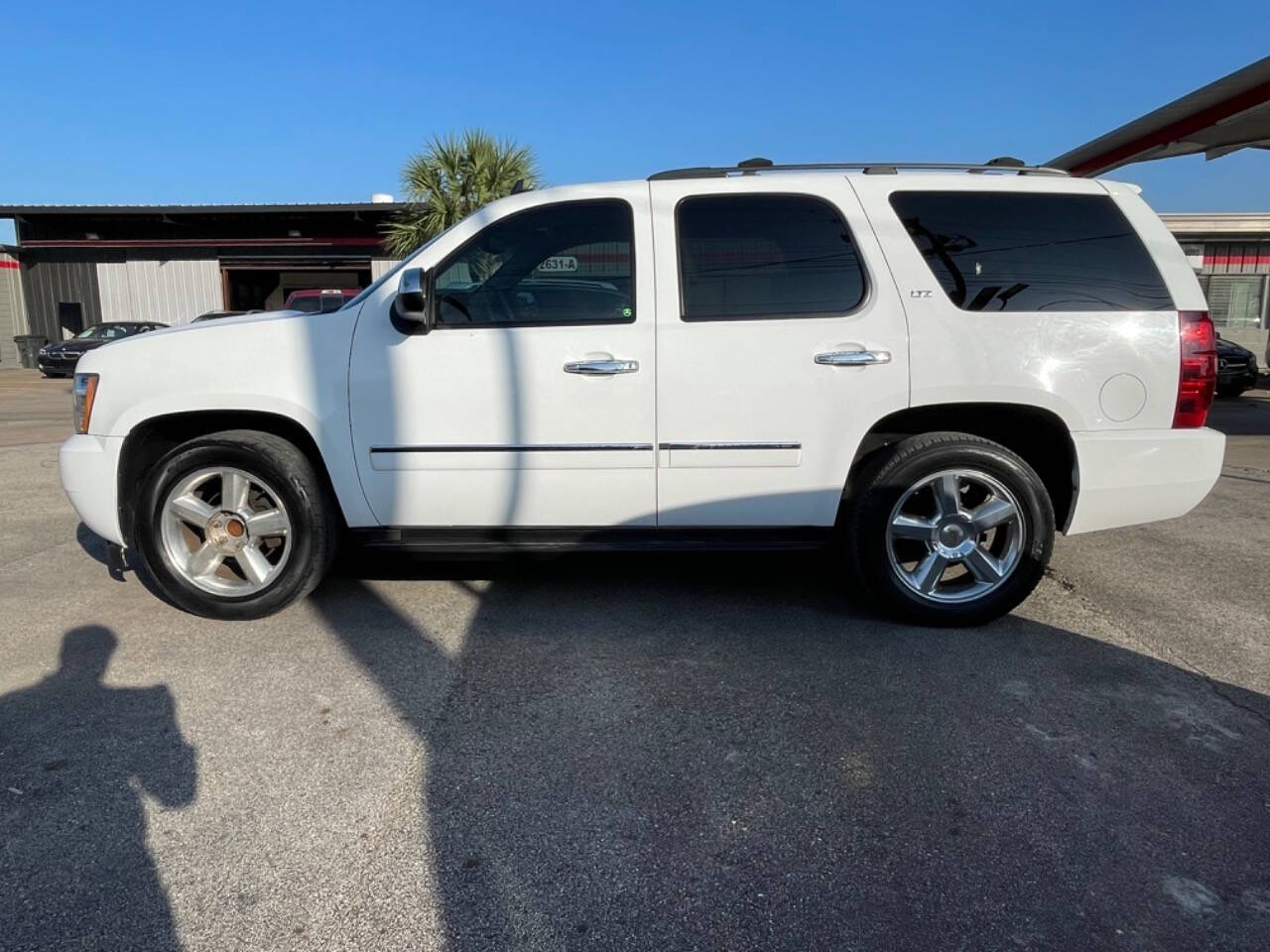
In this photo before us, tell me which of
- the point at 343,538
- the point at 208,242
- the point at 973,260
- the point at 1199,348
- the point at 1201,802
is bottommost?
the point at 1201,802

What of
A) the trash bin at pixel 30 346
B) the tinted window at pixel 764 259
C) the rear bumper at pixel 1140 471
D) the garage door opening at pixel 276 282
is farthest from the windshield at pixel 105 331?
the rear bumper at pixel 1140 471

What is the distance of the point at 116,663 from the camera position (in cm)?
363

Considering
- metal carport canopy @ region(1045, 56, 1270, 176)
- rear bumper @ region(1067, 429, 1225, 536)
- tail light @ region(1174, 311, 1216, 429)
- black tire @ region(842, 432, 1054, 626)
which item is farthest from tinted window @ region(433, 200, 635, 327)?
metal carport canopy @ region(1045, 56, 1270, 176)

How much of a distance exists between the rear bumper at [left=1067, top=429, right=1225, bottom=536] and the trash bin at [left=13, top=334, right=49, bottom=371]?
3063cm

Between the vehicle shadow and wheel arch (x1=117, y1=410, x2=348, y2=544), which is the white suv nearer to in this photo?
wheel arch (x1=117, y1=410, x2=348, y2=544)

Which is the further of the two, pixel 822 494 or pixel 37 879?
pixel 822 494

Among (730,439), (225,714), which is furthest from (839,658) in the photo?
(225,714)

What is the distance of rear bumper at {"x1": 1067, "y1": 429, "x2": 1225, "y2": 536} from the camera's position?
3.84 m

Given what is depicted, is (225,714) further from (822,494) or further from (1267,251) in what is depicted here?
(1267,251)

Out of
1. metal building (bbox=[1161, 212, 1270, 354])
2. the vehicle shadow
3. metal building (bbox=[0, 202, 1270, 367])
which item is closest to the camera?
the vehicle shadow

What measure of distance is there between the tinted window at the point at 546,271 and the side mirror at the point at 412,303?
0.08 metres

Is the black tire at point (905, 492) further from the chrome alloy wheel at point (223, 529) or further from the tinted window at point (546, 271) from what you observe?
the chrome alloy wheel at point (223, 529)

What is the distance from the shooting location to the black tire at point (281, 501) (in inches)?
154

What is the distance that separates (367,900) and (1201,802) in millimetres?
2423
